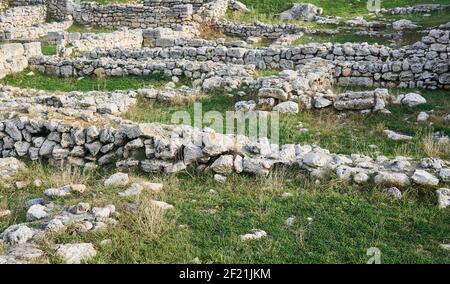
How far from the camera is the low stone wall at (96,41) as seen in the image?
21.0m

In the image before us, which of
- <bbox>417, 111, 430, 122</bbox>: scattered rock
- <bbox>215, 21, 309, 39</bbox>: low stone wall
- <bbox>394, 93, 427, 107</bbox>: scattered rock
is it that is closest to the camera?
<bbox>417, 111, 430, 122</bbox>: scattered rock

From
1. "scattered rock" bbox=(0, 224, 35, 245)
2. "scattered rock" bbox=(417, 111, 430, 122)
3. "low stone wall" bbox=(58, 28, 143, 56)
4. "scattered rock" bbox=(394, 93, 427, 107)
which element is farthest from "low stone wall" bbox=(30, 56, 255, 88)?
"scattered rock" bbox=(0, 224, 35, 245)

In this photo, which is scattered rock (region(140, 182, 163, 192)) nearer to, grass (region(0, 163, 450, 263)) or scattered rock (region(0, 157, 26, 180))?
grass (region(0, 163, 450, 263))

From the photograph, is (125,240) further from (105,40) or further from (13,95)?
(105,40)

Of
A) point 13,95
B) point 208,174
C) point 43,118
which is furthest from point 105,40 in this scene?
point 208,174

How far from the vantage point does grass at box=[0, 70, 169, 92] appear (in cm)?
1642

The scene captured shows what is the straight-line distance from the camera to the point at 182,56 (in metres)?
18.7

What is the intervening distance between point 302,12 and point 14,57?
15.5m

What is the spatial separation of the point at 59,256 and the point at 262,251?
233 centimetres

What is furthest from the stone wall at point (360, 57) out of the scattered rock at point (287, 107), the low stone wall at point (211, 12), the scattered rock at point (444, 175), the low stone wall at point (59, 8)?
the low stone wall at point (59, 8)

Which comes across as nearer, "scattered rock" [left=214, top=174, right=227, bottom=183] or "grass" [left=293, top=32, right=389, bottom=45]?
"scattered rock" [left=214, top=174, right=227, bottom=183]

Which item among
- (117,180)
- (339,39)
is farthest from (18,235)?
(339,39)

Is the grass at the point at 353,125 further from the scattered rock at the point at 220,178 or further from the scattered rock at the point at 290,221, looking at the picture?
the scattered rock at the point at 290,221

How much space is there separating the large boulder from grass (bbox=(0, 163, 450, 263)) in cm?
2053
